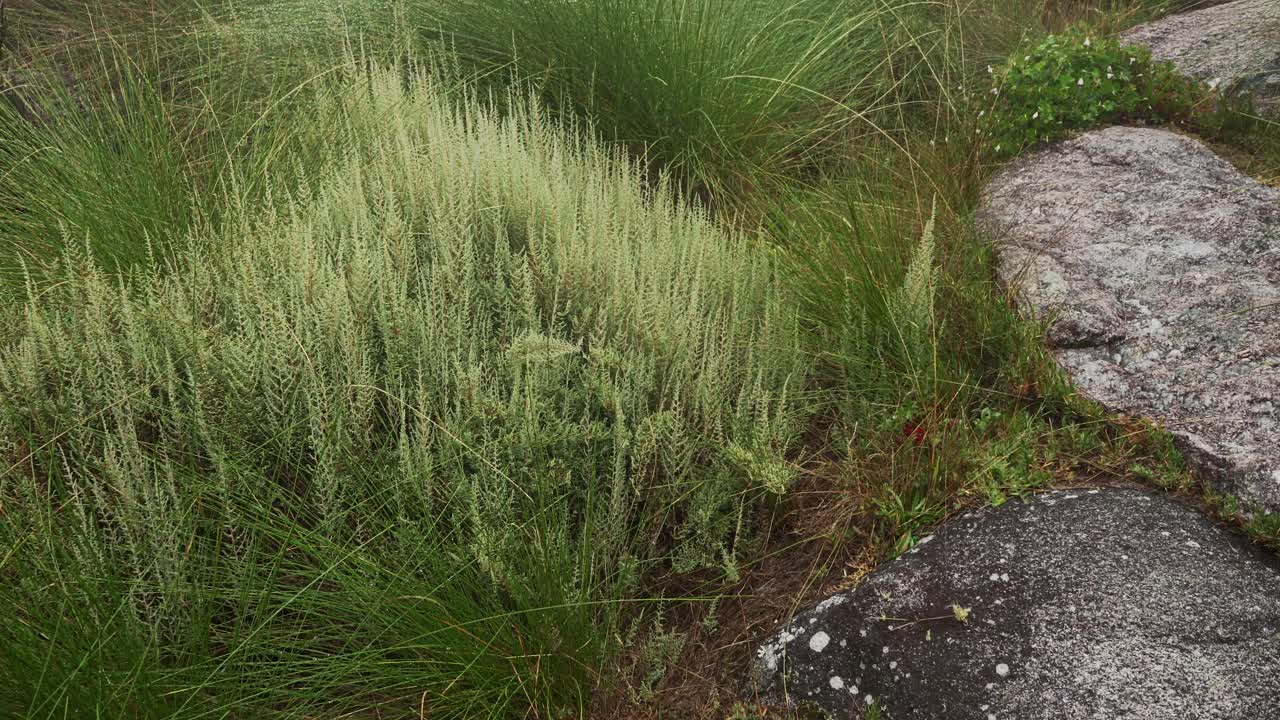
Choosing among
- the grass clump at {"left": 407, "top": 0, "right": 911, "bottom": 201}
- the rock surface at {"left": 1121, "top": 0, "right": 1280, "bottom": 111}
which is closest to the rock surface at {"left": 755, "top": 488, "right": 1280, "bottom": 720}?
the grass clump at {"left": 407, "top": 0, "right": 911, "bottom": 201}

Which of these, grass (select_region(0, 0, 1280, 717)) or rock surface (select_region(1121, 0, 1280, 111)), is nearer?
grass (select_region(0, 0, 1280, 717))

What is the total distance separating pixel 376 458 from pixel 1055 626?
4.86 feet

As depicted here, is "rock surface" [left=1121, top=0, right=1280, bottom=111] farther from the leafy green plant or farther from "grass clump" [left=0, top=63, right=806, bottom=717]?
"grass clump" [left=0, top=63, right=806, bottom=717]

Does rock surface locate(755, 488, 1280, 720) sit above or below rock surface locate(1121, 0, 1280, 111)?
below

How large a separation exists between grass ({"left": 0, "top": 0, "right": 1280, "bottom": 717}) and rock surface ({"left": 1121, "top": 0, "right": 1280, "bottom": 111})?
31 centimetres

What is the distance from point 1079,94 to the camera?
3.88m

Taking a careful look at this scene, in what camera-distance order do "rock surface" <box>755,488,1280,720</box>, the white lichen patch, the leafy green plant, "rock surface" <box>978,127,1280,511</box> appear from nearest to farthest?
"rock surface" <box>755,488,1280,720</box> → the white lichen patch → "rock surface" <box>978,127,1280,511</box> → the leafy green plant

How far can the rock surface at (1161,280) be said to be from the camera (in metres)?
2.48

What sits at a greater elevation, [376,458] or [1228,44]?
[1228,44]

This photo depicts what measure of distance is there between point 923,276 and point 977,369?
1.26 feet

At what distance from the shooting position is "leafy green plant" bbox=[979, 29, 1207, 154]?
12.7 feet

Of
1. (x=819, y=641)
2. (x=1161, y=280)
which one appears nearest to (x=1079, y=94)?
(x=1161, y=280)

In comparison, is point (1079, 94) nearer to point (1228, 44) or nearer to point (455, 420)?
point (1228, 44)

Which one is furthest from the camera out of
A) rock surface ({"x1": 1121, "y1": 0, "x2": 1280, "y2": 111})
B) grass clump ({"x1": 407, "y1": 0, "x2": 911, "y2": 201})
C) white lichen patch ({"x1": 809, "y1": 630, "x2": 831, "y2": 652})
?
grass clump ({"x1": 407, "y1": 0, "x2": 911, "y2": 201})
